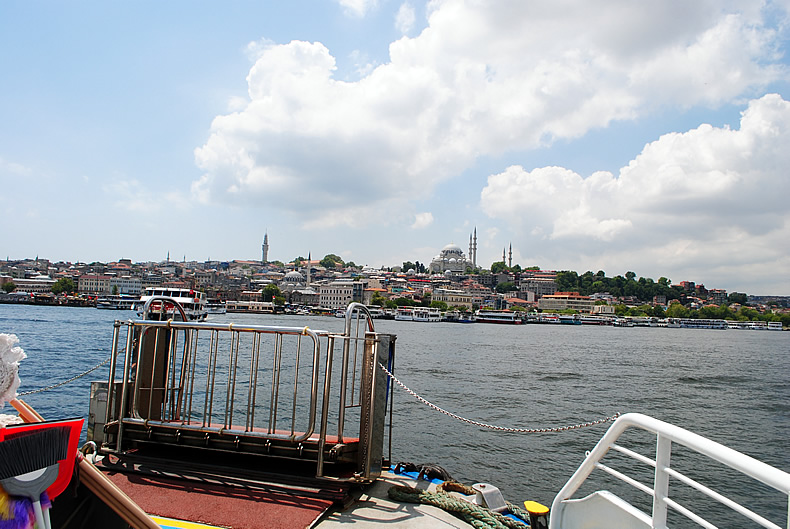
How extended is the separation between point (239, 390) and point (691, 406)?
13497 mm

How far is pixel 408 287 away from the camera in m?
137

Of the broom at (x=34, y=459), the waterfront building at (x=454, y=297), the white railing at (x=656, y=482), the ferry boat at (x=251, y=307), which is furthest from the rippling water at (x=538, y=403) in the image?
the waterfront building at (x=454, y=297)

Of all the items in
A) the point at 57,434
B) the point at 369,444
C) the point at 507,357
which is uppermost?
the point at 57,434

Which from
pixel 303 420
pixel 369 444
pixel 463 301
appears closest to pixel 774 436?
pixel 303 420

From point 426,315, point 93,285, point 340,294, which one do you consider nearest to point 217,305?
point 340,294

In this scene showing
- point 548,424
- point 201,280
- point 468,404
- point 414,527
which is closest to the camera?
point 414,527

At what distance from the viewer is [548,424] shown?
1266cm

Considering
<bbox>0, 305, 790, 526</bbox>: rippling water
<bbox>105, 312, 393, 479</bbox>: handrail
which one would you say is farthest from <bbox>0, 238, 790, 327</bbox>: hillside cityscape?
<bbox>105, 312, 393, 479</bbox>: handrail

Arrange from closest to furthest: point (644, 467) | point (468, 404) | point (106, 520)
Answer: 1. point (106, 520)
2. point (644, 467)
3. point (468, 404)

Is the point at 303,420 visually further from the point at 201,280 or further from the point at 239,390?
the point at 201,280

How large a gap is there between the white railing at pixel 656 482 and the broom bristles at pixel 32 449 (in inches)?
87.0

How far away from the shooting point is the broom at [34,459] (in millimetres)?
1564

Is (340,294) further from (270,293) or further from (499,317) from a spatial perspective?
(499,317)

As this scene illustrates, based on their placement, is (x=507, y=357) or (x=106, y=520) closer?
(x=106, y=520)
